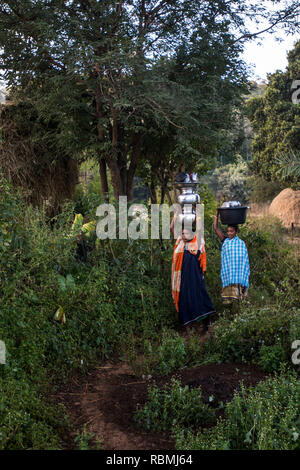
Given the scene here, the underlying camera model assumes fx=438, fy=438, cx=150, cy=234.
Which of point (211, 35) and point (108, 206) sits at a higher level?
point (211, 35)

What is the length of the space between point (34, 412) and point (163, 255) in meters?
3.77

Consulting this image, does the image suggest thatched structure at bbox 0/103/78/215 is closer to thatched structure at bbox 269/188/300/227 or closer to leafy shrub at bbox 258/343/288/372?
leafy shrub at bbox 258/343/288/372

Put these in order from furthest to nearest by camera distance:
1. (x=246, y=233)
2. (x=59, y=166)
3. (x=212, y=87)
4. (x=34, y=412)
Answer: (x=59, y=166) < (x=246, y=233) < (x=212, y=87) < (x=34, y=412)

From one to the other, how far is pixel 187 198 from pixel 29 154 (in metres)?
4.11

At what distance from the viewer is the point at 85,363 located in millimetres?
4805

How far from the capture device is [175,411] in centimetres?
351

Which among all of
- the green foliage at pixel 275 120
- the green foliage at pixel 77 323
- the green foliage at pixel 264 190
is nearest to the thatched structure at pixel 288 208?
the green foliage at pixel 275 120

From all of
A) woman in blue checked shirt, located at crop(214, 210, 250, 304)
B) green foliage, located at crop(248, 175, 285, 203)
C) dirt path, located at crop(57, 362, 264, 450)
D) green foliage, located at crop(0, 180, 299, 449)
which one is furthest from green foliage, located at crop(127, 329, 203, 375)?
green foliage, located at crop(248, 175, 285, 203)

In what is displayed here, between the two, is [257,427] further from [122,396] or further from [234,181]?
[234,181]

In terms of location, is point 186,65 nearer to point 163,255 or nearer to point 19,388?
point 163,255

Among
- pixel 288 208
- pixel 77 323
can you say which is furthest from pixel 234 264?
pixel 288 208

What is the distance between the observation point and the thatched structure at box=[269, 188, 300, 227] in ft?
49.8

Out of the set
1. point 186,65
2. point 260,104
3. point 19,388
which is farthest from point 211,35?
point 260,104

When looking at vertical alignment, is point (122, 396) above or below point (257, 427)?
below
